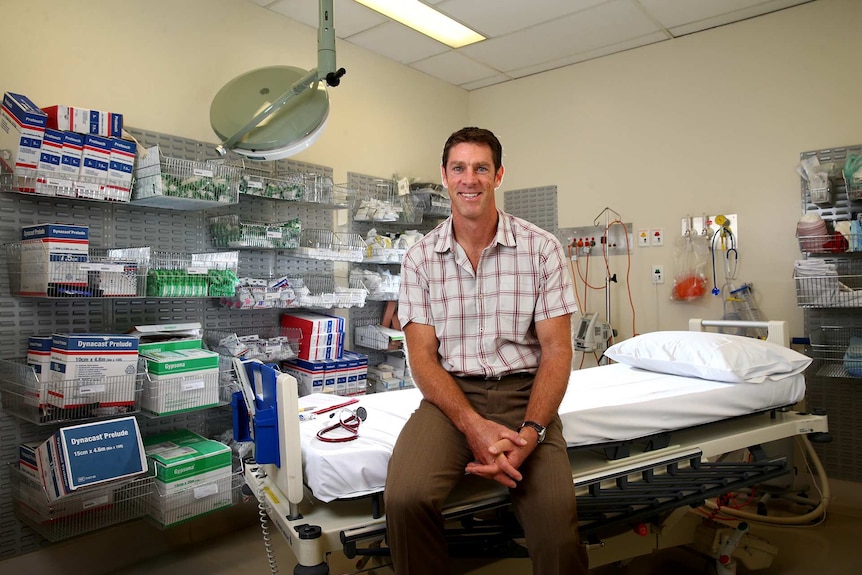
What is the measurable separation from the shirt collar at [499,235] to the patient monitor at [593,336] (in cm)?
258

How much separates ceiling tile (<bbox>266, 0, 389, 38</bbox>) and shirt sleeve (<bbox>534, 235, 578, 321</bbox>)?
2.47m

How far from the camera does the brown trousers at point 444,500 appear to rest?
1.64 meters

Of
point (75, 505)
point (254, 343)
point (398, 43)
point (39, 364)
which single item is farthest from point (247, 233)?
point (398, 43)

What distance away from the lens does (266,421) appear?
185 cm

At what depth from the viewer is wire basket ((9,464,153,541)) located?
101 inches

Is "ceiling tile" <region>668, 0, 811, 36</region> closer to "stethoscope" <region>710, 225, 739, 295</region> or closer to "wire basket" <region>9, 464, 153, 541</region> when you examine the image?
"stethoscope" <region>710, 225, 739, 295</region>

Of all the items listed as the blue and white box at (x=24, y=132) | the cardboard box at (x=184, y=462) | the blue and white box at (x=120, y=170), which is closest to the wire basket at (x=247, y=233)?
the blue and white box at (x=120, y=170)

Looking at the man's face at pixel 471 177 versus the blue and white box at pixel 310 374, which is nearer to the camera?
the man's face at pixel 471 177

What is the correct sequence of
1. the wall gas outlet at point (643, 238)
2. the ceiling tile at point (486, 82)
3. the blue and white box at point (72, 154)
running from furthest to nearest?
1. the ceiling tile at point (486, 82)
2. the wall gas outlet at point (643, 238)
3. the blue and white box at point (72, 154)

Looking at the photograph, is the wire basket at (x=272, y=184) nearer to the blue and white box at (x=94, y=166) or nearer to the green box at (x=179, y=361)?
the blue and white box at (x=94, y=166)

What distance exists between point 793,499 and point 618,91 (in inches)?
120

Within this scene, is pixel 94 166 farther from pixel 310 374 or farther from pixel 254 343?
pixel 310 374

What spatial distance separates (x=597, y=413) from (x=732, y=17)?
3.16 metres

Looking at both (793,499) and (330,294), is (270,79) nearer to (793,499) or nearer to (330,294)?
(330,294)
